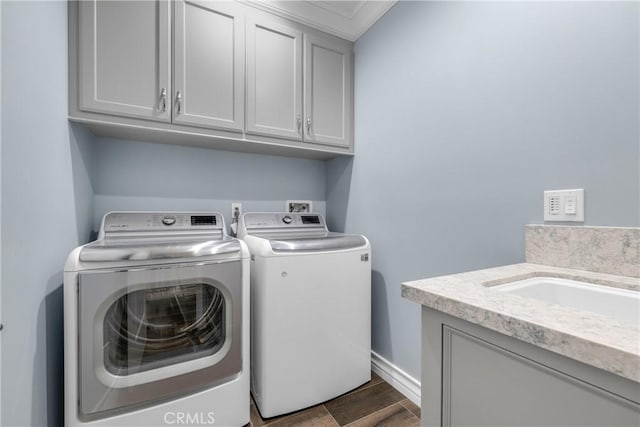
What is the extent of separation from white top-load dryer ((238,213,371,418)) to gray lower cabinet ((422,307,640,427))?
82 centimetres

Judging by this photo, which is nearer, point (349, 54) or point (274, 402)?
point (274, 402)

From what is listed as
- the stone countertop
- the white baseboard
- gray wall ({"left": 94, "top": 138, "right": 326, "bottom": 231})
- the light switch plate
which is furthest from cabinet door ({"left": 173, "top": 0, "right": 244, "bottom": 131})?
the white baseboard

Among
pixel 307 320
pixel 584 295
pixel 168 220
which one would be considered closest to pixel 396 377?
pixel 307 320

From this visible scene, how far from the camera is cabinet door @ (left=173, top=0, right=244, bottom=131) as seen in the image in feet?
4.82

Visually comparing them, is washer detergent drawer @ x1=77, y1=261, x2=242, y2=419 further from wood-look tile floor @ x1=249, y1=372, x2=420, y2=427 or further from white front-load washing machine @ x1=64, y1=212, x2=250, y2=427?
wood-look tile floor @ x1=249, y1=372, x2=420, y2=427

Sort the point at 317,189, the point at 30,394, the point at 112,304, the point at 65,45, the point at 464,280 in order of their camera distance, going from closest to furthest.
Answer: the point at 464,280 → the point at 30,394 → the point at 112,304 → the point at 65,45 → the point at 317,189

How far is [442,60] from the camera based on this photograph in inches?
55.4

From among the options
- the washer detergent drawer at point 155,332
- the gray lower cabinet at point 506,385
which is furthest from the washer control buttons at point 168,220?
the gray lower cabinet at point 506,385

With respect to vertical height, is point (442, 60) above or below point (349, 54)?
below

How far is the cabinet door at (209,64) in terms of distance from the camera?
1470 millimetres

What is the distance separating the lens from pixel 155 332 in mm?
1195

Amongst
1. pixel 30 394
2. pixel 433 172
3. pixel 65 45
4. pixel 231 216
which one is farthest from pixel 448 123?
pixel 30 394

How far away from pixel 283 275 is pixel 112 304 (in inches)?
28.1

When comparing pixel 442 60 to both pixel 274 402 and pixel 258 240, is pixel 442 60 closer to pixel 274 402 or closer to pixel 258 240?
pixel 258 240
